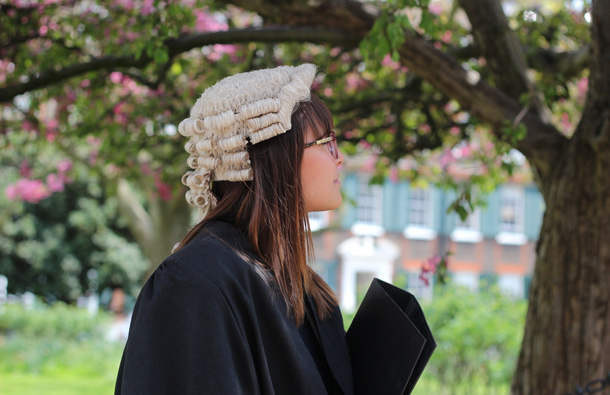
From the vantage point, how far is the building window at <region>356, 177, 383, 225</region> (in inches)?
906

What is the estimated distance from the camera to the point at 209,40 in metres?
3.64

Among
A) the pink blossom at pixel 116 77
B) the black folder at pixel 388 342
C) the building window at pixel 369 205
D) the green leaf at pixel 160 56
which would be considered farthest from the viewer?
the building window at pixel 369 205

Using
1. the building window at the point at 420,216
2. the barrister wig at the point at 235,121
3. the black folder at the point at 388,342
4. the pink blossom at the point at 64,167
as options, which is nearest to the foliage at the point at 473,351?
the pink blossom at the point at 64,167

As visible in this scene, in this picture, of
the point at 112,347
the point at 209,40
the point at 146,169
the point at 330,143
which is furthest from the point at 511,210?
the point at 330,143

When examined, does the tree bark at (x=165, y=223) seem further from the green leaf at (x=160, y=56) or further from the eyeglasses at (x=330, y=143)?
the eyeglasses at (x=330, y=143)

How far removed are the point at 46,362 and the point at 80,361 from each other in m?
0.51

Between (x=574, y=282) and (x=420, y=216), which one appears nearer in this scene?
A: (x=574, y=282)

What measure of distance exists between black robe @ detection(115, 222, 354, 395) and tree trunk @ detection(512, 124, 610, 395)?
6.26 ft

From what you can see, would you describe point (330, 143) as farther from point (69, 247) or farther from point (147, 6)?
point (69, 247)

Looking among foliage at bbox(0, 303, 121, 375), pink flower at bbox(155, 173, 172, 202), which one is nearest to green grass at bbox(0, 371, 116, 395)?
foliage at bbox(0, 303, 121, 375)

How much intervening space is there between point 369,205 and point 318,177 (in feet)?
70.1

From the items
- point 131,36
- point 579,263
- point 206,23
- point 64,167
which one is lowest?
point 579,263

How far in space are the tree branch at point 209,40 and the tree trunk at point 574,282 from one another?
3.98ft

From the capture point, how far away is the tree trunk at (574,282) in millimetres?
3186
